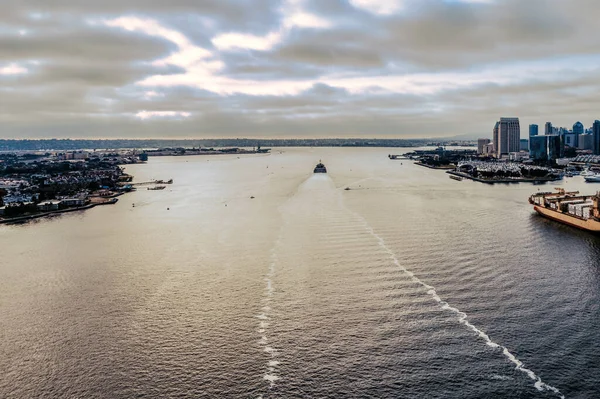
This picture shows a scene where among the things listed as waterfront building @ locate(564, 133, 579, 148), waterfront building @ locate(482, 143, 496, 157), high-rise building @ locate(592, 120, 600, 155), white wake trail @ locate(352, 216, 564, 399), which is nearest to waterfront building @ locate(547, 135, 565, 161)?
high-rise building @ locate(592, 120, 600, 155)

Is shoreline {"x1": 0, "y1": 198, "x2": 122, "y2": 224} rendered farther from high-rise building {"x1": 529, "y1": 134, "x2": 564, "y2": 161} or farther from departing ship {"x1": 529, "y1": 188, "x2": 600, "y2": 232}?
high-rise building {"x1": 529, "y1": 134, "x2": 564, "y2": 161}

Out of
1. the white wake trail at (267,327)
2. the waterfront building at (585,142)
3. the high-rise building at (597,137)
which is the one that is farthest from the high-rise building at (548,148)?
the white wake trail at (267,327)

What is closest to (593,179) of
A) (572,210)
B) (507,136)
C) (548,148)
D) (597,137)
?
(572,210)

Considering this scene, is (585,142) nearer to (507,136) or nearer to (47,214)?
(507,136)

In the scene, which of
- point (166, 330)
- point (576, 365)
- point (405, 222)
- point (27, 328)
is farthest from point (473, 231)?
point (27, 328)

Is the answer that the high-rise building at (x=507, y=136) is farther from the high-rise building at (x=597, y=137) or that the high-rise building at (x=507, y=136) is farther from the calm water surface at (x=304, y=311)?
the calm water surface at (x=304, y=311)

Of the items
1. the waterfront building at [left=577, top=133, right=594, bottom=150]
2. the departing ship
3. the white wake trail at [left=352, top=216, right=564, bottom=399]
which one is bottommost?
the white wake trail at [left=352, top=216, right=564, bottom=399]

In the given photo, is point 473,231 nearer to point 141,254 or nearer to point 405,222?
point 405,222
